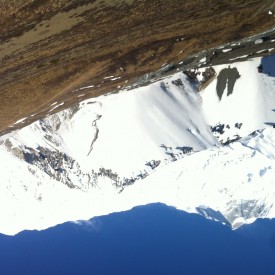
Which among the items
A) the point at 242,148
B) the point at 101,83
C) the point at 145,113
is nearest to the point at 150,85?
the point at 145,113

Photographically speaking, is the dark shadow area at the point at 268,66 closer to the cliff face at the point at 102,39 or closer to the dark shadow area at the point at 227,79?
the dark shadow area at the point at 227,79

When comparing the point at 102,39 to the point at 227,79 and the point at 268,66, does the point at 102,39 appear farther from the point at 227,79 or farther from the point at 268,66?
the point at 268,66

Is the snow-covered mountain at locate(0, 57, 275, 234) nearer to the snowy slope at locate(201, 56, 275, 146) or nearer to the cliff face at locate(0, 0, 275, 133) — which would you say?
the snowy slope at locate(201, 56, 275, 146)

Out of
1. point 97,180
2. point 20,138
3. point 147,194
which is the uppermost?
point 20,138

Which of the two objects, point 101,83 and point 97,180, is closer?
point 101,83

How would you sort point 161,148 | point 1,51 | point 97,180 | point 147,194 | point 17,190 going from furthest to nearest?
point 17,190 < point 147,194 < point 97,180 < point 161,148 < point 1,51

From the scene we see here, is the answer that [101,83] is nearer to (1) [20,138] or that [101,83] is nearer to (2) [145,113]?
(2) [145,113]
